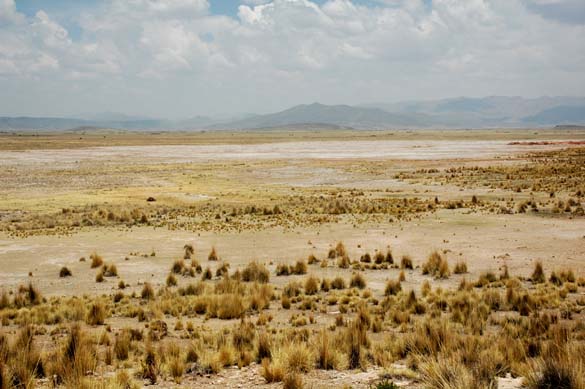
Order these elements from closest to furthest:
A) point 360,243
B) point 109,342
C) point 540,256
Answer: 1. point 109,342
2. point 540,256
3. point 360,243

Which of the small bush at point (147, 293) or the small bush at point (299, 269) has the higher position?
the small bush at point (147, 293)

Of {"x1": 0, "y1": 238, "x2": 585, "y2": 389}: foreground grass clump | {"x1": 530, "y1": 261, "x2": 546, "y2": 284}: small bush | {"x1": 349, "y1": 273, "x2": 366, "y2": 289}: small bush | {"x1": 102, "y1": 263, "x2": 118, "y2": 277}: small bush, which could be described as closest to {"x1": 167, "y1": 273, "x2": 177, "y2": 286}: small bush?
{"x1": 0, "y1": 238, "x2": 585, "y2": 389}: foreground grass clump

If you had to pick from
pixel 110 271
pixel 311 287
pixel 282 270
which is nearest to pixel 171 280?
pixel 110 271

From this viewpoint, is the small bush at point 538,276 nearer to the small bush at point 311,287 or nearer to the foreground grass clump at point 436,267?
the foreground grass clump at point 436,267

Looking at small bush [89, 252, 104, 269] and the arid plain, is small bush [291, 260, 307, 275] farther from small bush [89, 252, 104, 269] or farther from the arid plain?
small bush [89, 252, 104, 269]

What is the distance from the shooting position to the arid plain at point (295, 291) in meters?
8.41

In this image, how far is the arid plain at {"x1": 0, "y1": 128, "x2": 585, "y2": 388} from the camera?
27.6 feet

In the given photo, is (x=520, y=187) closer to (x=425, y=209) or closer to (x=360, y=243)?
(x=425, y=209)

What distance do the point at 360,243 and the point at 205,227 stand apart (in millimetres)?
8978

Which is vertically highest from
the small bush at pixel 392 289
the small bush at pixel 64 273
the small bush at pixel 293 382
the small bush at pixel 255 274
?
the small bush at pixel 293 382

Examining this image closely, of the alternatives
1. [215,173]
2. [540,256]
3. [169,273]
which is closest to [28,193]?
[215,173]

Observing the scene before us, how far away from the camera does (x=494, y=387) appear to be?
7.08 meters

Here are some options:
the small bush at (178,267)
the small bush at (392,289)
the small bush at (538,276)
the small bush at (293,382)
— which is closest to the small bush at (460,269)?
the small bush at (538,276)

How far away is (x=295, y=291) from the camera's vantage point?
A: 14.5m
